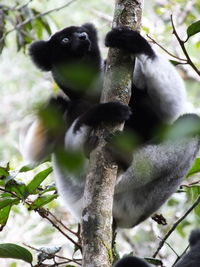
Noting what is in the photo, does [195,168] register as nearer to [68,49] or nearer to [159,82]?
[159,82]

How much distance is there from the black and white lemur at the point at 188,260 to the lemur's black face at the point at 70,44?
156cm

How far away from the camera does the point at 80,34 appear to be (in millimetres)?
3467

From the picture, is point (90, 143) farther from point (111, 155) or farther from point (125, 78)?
point (125, 78)

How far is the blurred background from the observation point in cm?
437

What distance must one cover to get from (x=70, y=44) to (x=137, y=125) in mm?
814

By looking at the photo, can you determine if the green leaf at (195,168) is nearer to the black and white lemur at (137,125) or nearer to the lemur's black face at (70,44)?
the black and white lemur at (137,125)

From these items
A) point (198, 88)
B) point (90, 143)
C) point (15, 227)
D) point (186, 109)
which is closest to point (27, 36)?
point (186, 109)

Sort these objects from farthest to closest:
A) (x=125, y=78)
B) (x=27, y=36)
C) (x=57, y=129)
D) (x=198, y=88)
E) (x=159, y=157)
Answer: (x=198, y=88) < (x=27, y=36) < (x=159, y=157) < (x=125, y=78) < (x=57, y=129)

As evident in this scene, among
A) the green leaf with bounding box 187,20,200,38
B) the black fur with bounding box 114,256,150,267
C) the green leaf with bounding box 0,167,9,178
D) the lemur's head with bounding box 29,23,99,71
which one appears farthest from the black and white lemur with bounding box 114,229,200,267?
the lemur's head with bounding box 29,23,99,71

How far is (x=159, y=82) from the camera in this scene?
120 inches

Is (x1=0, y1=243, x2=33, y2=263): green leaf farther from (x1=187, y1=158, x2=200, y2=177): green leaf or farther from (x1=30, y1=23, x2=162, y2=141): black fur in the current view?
(x1=187, y1=158, x2=200, y2=177): green leaf

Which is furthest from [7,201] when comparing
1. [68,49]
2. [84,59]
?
[68,49]

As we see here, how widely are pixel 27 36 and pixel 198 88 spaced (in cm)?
500

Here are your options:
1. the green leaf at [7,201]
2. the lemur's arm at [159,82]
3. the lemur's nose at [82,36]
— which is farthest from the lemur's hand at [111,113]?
the lemur's nose at [82,36]
